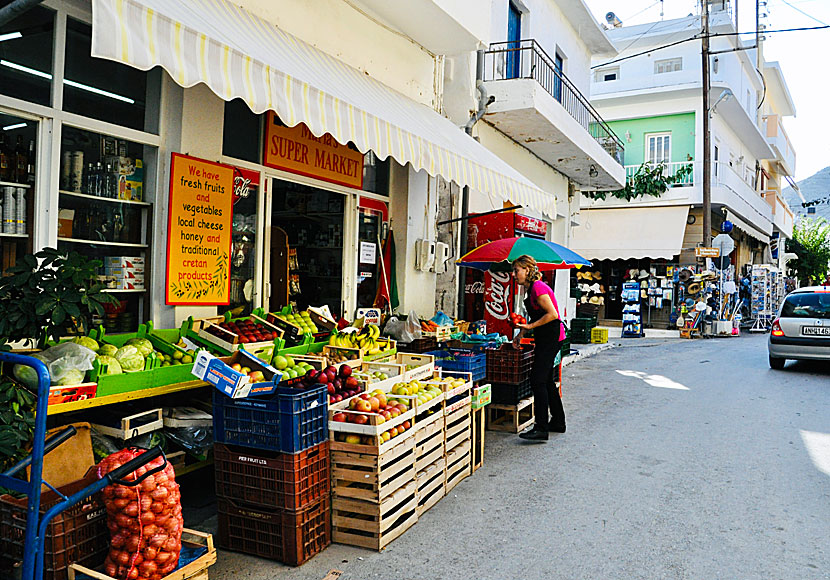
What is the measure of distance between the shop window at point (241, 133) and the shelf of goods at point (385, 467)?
10.6 feet

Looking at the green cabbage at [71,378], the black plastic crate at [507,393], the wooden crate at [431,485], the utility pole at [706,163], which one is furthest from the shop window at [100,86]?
the utility pole at [706,163]

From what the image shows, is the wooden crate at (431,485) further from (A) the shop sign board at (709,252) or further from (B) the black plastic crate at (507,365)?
(A) the shop sign board at (709,252)

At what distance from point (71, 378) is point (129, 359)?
575mm

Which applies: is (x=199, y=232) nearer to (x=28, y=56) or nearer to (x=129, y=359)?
(x=129, y=359)

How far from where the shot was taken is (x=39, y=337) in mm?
3719

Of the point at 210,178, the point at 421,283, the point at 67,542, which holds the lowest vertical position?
the point at 67,542

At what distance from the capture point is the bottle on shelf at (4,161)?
15.5ft

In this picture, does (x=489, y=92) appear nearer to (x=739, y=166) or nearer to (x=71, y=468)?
(x=71, y=468)

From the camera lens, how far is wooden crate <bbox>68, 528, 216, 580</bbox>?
3.13 metres

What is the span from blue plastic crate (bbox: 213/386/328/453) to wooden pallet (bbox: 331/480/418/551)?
1.72ft

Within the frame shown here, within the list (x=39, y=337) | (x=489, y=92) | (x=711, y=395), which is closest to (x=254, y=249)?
(x=39, y=337)

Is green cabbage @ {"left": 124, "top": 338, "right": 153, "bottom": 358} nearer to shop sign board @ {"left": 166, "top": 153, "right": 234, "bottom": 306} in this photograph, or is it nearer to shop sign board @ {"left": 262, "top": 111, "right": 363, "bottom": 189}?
shop sign board @ {"left": 166, "top": 153, "right": 234, "bottom": 306}

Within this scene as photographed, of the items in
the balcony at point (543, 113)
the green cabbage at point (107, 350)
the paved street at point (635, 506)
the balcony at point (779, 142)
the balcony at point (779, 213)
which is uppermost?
the balcony at point (779, 142)

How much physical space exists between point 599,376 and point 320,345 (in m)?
7.28
